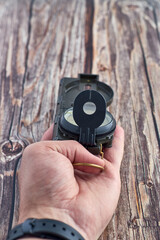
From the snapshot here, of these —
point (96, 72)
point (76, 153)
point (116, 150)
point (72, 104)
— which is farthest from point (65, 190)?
point (96, 72)

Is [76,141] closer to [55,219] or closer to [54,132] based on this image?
[54,132]

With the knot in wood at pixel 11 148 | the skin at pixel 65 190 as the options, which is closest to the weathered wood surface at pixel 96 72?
the knot in wood at pixel 11 148

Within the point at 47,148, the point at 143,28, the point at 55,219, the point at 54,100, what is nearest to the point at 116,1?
the point at 143,28

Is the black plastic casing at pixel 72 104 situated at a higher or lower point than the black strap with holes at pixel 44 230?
higher

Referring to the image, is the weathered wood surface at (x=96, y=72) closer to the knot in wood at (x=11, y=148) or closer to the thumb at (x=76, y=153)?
the knot in wood at (x=11, y=148)

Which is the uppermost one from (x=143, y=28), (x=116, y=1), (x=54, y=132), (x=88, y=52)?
(x=116, y=1)

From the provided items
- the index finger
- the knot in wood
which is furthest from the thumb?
the knot in wood
